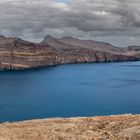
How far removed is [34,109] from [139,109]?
40.8m

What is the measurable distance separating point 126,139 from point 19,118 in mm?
105141

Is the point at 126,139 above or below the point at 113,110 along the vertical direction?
above

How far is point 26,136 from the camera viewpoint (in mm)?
→ 33750

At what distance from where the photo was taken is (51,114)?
141 meters

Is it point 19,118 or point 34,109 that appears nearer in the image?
point 19,118

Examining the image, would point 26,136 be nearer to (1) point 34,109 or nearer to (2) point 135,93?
(1) point 34,109

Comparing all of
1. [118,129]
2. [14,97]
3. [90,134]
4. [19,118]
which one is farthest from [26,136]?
[14,97]

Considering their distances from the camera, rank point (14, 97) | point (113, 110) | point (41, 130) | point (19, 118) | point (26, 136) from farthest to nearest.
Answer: point (14, 97), point (113, 110), point (19, 118), point (41, 130), point (26, 136)

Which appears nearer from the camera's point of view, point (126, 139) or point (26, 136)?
point (126, 139)

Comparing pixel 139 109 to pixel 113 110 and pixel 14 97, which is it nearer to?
pixel 113 110

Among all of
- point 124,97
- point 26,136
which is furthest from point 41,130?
point 124,97

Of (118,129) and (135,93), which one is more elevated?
(118,129)

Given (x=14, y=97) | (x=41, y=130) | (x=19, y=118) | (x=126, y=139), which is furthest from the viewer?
(x=14, y=97)

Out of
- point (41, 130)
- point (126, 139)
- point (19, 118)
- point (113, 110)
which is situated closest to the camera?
point (126, 139)
